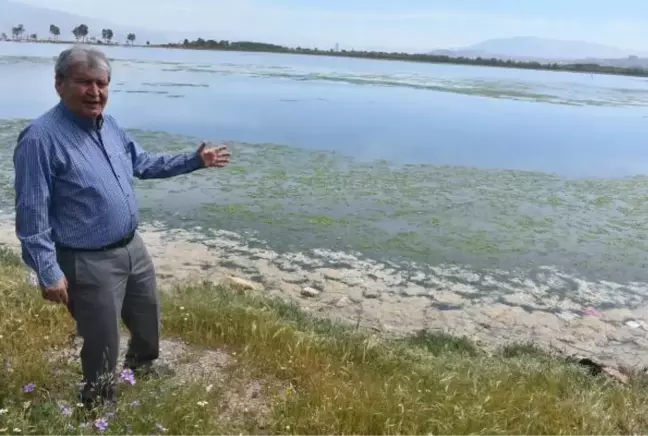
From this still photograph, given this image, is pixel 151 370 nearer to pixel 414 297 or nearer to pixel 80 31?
pixel 414 297

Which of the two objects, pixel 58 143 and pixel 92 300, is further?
pixel 92 300

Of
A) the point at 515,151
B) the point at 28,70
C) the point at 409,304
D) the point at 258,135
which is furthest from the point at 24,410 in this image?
the point at 28,70

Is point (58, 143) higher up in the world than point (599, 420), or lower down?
higher up

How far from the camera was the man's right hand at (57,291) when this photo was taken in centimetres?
271

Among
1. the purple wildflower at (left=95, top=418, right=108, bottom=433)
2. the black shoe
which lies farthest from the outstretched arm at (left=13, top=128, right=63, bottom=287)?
the black shoe

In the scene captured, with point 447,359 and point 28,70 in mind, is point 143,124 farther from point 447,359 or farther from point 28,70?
point 28,70

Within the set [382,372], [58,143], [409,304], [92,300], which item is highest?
[58,143]

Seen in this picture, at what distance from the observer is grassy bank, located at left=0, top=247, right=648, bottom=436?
3.13 m

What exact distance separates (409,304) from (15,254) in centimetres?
450

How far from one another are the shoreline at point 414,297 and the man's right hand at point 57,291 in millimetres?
3725

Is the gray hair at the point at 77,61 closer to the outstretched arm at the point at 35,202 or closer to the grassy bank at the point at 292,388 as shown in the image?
the outstretched arm at the point at 35,202

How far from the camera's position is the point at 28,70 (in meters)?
32.2

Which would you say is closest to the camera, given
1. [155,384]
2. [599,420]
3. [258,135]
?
[155,384]

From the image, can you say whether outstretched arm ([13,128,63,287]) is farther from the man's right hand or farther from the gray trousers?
the gray trousers
